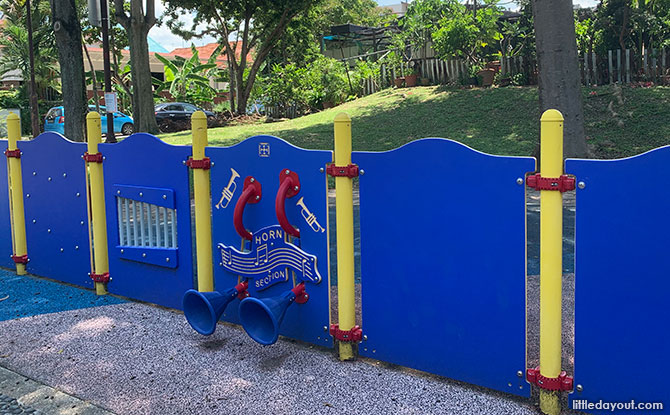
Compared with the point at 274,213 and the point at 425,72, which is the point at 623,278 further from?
the point at 425,72

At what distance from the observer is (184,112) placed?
97.2 ft

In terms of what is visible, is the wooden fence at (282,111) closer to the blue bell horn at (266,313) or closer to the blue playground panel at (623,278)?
the blue bell horn at (266,313)

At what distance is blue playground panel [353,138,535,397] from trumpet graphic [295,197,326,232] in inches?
14.3

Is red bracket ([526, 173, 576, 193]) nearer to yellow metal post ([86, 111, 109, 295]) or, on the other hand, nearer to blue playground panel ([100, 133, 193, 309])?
blue playground panel ([100, 133, 193, 309])

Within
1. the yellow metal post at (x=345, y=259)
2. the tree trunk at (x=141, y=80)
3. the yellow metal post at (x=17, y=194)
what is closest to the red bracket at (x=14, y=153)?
the yellow metal post at (x=17, y=194)

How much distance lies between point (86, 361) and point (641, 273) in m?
3.74

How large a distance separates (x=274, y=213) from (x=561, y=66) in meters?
6.95

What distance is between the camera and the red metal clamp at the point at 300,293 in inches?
190

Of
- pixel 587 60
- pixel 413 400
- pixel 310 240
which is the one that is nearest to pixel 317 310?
pixel 310 240

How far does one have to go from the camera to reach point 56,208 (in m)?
6.95

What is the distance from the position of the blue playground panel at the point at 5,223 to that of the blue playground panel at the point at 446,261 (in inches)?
196

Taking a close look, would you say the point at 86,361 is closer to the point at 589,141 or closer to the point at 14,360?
the point at 14,360

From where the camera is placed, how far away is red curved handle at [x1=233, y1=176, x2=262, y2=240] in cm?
500

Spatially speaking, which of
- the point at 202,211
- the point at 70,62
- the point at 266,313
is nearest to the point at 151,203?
the point at 202,211
